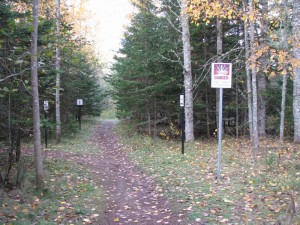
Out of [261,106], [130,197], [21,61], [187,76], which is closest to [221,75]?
[130,197]

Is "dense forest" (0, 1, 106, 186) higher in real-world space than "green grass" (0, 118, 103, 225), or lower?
higher

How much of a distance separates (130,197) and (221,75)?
388 cm

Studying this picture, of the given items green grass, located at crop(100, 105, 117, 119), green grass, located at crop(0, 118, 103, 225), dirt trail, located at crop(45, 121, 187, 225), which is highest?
green grass, located at crop(100, 105, 117, 119)

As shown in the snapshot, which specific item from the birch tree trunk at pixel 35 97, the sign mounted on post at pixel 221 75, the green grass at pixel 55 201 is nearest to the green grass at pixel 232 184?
the green grass at pixel 55 201

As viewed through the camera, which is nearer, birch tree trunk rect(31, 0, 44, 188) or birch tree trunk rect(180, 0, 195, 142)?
birch tree trunk rect(31, 0, 44, 188)

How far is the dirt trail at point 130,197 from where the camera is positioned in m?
5.51

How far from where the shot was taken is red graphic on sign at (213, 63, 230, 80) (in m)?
7.38

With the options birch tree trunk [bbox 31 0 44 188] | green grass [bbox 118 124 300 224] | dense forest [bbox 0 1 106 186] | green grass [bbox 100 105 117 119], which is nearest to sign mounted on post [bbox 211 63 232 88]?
green grass [bbox 118 124 300 224]

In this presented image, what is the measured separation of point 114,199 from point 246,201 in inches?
118

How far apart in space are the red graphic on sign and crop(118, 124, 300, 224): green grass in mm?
2699

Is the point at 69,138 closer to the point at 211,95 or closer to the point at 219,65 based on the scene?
the point at 211,95

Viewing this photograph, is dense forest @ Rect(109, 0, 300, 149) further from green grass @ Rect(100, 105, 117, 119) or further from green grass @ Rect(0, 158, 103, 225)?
green grass @ Rect(100, 105, 117, 119)

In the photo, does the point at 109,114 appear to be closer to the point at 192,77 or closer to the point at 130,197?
the point at 192,77

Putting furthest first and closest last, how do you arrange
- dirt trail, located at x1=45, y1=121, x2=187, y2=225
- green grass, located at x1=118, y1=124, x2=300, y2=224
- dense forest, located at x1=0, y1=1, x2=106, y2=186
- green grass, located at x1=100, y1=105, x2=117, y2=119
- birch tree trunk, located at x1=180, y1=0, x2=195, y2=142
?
1. green grass, located at x1=100, y1=105, x2=117, y2=119
2. birch tree trunk, located at x1=180, y1=0, x2=195, y2=142
3. dense forest, located at x1=0, y1=1, x2=106, y2=186
4. dirt trail, located at x1=45, y1=121, x2=187, y2=225
5. green grass, located at x1=118, y1=124, x2=300, y2=224
